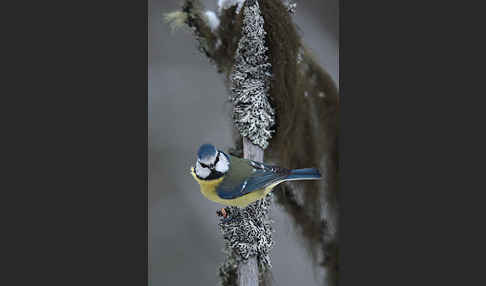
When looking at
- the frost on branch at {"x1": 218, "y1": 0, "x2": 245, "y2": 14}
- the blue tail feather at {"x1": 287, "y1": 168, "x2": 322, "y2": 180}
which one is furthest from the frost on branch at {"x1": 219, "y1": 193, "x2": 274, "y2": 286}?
the frost on branch at {"x1": 218, "y1": 0, "x2": 245, "y2": 14}

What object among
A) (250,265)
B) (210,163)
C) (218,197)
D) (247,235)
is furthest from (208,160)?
(250,265)

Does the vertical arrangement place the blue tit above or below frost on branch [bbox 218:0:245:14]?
below

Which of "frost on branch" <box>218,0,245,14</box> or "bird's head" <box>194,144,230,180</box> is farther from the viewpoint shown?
"frost on branch" <box>218,0,245,14</box>

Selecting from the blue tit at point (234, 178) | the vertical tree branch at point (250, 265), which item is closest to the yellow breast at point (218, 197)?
the blue tit at point (234, 178)

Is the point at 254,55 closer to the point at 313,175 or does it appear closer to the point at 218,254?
the point at 313,175

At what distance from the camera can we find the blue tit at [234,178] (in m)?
1.62

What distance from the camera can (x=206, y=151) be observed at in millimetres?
1568

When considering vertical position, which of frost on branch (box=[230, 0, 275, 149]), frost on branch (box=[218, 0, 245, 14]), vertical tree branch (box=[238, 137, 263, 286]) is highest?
frost on branch (box=[218, 0, 245, 14])

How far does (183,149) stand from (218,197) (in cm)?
20

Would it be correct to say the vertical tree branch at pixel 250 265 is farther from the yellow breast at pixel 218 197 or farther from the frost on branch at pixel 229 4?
the frost on branch at pixel 229 4

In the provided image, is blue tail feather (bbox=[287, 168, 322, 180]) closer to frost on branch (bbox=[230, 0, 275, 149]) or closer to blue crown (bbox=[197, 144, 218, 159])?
frost on branch (bbox=[230, 0, 275, 149])

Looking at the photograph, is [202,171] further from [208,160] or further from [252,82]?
[252,82]

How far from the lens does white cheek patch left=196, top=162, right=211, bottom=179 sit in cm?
161

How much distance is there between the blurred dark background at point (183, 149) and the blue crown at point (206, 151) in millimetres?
104
